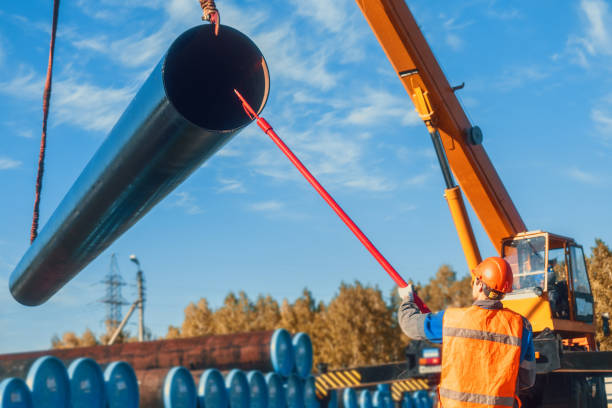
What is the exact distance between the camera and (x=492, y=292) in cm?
373

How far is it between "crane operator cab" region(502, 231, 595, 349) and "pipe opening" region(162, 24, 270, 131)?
6643mm

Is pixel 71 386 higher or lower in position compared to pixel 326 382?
higher

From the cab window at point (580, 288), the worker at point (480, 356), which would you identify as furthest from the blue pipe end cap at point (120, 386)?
the cab window at point (580, 288)

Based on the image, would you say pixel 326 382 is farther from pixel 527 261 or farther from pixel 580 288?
pixel 580 288

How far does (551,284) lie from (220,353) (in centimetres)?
558

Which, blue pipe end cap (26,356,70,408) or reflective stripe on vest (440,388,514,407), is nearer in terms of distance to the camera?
reflective stripe on vest (440,388,514,407)

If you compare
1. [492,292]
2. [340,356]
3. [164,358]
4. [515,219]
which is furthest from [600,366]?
[340,356]

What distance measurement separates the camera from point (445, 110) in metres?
10.0

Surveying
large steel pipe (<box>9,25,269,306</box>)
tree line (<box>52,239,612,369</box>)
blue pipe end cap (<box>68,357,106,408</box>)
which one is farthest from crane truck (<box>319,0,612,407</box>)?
tree line (<box>52,239,612,369</box>)

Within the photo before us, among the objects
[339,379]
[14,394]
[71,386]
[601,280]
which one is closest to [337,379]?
[339,379]

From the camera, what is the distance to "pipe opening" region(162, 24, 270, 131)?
2.88m

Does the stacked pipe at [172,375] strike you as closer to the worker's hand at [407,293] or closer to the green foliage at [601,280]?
the worker's hand at [407,293]

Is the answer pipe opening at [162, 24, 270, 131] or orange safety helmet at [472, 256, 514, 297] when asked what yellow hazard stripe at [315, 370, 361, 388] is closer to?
orange safety helmet at [472, 256, 514, 297]

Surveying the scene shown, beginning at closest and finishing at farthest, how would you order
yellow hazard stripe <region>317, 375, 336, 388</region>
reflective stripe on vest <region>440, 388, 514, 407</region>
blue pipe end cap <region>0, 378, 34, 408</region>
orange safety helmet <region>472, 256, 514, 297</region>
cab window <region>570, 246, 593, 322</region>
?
1. reflective stripe on vest <region>440, 388, 514, 407</region>
2. orange safety helmet <region>472, 256, 514, 297</region>
3. blue pipe end cap <region>0, 378, 34, 408</region>
4. cab window <region>570, 246, 593, 322</region>
5. yellow hazard stripe <region>317, 375, 336, 388</region>
